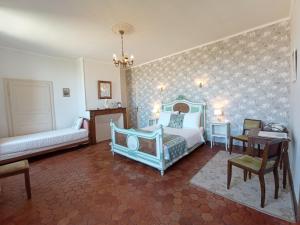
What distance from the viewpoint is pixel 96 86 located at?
5.33 meters

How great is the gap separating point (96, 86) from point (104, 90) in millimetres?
321

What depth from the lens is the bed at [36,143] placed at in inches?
135

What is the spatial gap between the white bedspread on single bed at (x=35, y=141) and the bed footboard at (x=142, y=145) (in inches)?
57.2

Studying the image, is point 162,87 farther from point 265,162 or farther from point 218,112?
point 265,162

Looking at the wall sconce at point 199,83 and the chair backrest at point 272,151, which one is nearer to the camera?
the chair backrest at point 272,151

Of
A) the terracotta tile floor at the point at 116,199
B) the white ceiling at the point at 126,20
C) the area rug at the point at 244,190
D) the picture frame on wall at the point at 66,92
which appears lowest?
the terracotta tile floor at the point at 116,199

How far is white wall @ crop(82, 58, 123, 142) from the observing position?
5.13 m

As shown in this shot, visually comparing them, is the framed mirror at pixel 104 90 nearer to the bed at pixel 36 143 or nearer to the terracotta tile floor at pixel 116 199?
the bed at pixel 36 143

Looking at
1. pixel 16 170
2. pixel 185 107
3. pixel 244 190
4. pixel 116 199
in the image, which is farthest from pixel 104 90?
pixel 244 190

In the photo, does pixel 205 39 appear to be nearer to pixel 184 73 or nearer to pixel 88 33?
pixel 184 73

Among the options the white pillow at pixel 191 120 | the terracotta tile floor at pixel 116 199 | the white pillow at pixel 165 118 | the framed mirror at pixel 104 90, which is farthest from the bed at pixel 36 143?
the white pillow at pixel 191 120

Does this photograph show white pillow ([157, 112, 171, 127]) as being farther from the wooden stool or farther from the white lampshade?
the wooden stool

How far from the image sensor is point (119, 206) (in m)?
2.01

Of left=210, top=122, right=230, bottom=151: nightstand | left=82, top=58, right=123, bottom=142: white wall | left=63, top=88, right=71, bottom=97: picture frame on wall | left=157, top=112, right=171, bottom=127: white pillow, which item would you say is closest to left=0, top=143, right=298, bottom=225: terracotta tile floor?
left=210, top=122, right=230, bottom=151: nightstand
